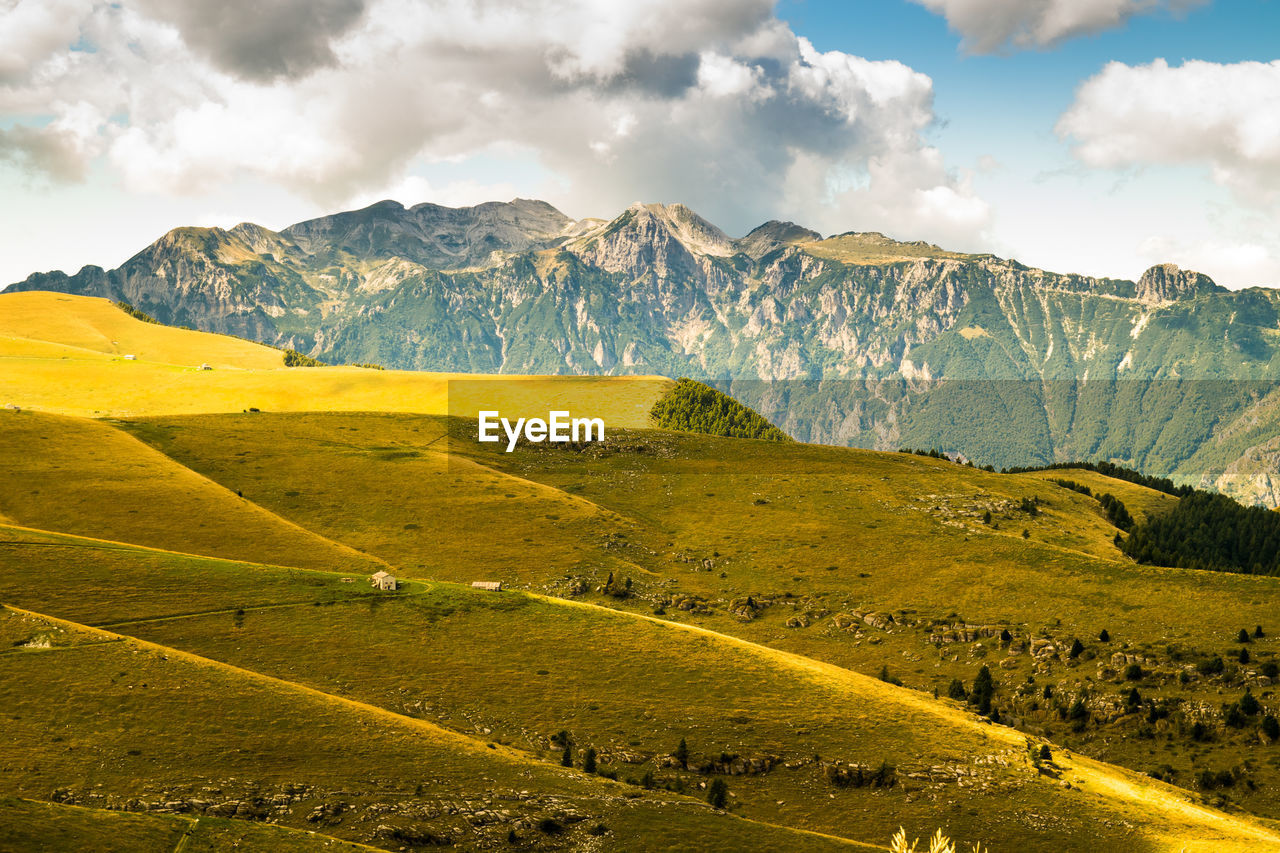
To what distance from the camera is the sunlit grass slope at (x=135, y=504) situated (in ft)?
339

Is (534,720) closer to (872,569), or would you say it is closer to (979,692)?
(979,692)

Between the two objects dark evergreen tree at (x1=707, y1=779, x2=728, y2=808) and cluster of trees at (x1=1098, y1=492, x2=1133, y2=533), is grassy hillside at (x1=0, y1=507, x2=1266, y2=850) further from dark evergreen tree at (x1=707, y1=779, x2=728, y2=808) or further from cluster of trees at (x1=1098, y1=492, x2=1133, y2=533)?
cluster of trees at (x1=1098, y1=492, x2=1133, y2=533)

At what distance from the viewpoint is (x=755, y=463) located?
177250 millimetres

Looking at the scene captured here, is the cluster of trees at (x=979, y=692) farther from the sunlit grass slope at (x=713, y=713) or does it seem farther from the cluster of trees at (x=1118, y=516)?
the cluster of trees at (x=1118, y=516)

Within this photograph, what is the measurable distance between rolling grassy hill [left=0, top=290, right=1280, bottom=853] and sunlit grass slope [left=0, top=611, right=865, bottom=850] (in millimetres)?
224

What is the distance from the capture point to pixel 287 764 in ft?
158

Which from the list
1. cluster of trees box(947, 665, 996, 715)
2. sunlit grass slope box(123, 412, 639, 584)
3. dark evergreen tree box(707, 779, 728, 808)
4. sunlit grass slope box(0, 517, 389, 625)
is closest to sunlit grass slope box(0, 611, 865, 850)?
dark evergreen tree box(707, 779, 728, 808)

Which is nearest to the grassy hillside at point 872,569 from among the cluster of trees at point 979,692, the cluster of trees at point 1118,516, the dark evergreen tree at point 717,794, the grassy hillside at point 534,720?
the cluster of trees at point 979,692

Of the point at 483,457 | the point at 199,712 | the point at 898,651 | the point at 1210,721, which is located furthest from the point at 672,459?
the point at 199,712

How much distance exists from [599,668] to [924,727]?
24791mm

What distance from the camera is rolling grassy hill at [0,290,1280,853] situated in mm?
47625

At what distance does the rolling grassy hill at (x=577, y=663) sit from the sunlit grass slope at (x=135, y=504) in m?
0.63

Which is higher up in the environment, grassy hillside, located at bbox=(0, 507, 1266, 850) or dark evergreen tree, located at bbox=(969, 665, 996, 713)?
grassy hillside, located at bbox=(0, 507, 1266, 850)
